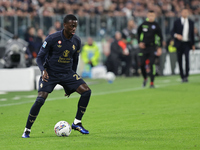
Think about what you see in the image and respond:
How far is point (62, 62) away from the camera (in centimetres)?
745

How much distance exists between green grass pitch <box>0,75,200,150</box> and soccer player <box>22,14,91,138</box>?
2.15ft

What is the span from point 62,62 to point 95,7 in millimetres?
20075

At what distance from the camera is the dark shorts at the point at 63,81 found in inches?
287

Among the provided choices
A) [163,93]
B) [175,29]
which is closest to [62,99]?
[163,93]

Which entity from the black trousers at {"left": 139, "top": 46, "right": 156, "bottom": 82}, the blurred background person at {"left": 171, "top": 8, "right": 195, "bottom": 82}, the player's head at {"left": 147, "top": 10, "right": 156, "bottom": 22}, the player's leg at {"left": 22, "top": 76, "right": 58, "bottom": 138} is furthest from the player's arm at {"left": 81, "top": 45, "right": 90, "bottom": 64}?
the player's leg at {"left": 22, "top": 76, "right": 58, "bottom": 138}

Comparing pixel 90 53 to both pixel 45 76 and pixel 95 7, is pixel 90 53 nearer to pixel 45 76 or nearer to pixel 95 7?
pixel 95 7

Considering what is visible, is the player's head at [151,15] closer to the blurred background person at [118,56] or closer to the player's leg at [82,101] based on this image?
the blurred background person at [118,56]

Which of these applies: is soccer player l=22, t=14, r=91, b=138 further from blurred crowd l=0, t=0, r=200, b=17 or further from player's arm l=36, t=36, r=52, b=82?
blurred crowd l=0, t=0, r=200, b=17

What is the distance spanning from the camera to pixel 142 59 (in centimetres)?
1557

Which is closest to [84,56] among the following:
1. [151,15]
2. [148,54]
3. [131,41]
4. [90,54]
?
[90,54]

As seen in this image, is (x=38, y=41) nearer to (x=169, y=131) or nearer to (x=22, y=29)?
(x=22, y=29)

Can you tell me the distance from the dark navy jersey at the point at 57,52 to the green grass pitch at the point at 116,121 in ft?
3.43

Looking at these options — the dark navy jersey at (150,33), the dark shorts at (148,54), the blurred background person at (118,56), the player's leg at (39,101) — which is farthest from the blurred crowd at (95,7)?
the player's leg at (39,101)

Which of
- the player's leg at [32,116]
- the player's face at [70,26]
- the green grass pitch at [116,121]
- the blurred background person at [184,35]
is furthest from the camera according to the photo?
the blurred background person at [184,35]
